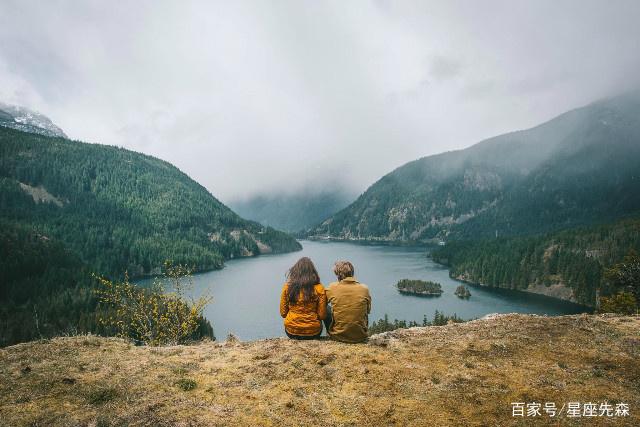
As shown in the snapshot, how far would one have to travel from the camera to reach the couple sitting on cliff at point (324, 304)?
12.6m

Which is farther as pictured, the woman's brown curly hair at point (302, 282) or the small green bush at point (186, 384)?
the woman's brown curly hair at point (302, 282)

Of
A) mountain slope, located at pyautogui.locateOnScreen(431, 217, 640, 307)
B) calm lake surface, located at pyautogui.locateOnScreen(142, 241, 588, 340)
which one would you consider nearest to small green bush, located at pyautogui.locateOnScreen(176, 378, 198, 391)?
calm lake surface, located at pyautogui.locateOnScreen(142, 241, 588, 340)

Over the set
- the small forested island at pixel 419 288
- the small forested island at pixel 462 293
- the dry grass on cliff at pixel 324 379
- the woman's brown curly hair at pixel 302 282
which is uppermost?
the woman's brown curly hair at pixel 302 282

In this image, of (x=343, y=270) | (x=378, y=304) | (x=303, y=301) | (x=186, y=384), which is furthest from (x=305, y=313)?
(x=378, y=304)

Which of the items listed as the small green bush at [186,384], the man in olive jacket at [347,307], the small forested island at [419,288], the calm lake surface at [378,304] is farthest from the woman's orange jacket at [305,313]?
the small forested island at [419,288]

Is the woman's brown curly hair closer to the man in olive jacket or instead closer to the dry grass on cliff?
the man in olive jacket

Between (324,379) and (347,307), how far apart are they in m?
2.92

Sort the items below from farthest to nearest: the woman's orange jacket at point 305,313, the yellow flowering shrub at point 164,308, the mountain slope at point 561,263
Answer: the mountain slope at point 561,263 < the yellow flowering shrub at point 164,308 < the woman's orange jacket at point 305,313

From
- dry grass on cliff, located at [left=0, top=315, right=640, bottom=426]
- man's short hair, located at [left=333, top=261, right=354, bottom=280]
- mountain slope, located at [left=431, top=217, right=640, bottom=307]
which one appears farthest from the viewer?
mountain slope, located at [left=431, top=217, right=640, bottom=307]

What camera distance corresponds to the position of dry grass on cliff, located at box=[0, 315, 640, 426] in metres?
8.47

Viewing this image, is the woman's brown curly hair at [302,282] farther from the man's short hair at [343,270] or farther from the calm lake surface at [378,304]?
the calm lake surface at [378,304]

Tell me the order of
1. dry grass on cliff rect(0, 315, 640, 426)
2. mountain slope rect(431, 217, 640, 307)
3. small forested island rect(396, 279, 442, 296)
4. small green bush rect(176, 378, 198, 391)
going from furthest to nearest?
small forested island rect(396, 279, 442, 296) < mountain slope rect(431, 217, 640, 307) < small green bush rect(176, 378, 198, 391) < dry grass on cliff rect(0, 315, 640, 426)

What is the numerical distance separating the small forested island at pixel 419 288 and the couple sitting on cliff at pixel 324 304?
457 ft

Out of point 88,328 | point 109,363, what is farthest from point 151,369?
point 88,328
